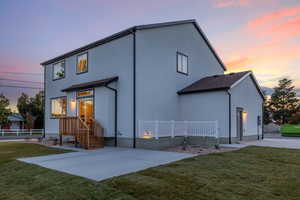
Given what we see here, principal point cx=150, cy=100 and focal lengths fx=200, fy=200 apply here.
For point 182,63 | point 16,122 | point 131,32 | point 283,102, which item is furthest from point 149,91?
point 16,122

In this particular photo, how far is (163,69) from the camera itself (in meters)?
12.3

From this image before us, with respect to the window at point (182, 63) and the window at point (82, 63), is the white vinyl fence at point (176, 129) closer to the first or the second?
the window at point (182, 63)

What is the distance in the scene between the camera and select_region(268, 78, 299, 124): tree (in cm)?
3783

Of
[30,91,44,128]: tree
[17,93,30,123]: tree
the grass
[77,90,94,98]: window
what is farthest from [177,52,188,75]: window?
[17,93,30,123]: tree

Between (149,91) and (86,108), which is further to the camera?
(86,108)

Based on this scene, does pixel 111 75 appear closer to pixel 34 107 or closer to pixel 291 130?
pixel 291 130

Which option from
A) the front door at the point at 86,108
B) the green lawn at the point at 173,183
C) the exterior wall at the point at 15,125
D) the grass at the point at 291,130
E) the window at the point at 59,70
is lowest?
the exterior wall at the point at 15,125

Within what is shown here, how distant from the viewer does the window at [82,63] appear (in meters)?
14.1

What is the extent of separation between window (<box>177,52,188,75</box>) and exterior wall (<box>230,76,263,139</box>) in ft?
11.8

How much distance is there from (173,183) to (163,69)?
871cm

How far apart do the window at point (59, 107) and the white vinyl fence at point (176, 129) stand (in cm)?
781

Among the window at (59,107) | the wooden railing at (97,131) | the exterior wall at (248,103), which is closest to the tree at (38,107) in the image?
the window at (59,107)

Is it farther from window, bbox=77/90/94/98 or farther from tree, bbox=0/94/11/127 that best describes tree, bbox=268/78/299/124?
tree, bbox=0/94/11/127

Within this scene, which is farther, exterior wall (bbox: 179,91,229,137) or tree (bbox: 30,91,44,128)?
tree (bbox: 30,91,44,128)
